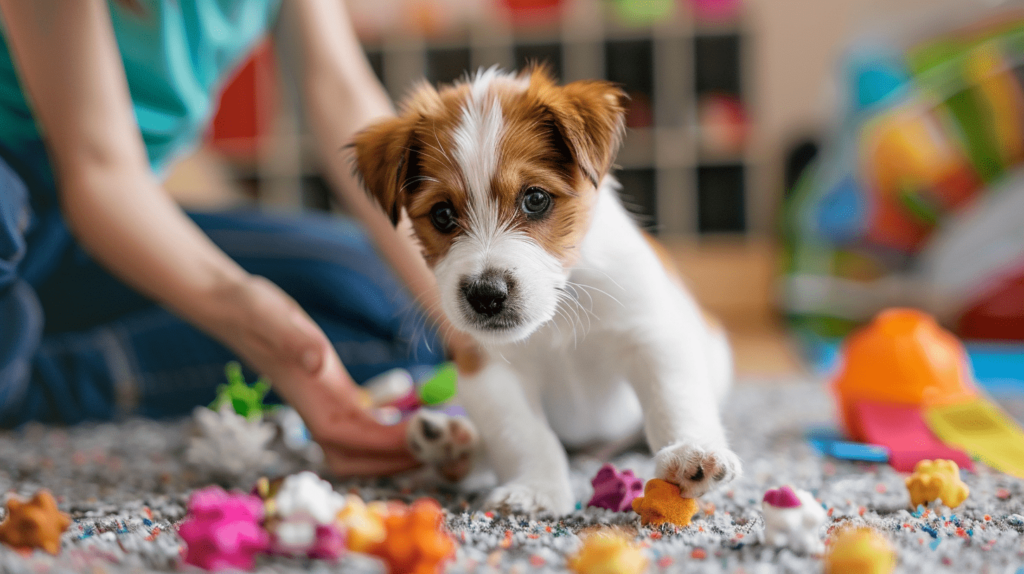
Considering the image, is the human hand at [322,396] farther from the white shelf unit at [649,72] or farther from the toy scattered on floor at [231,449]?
the white shelf unit at [649,72]

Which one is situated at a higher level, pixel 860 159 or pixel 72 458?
pixel 860 159

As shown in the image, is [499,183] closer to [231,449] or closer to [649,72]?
[231,449]

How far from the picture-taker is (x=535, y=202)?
3.91 feet

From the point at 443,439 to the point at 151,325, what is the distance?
113 centimetres

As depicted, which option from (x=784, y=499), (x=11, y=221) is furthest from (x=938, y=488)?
(x=11, y=221)

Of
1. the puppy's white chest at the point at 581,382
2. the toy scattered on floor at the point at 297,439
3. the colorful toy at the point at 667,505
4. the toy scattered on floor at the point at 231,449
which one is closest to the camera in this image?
the colorful toy at the point at 667,505

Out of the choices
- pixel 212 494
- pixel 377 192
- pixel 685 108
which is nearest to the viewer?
pixel 212 494

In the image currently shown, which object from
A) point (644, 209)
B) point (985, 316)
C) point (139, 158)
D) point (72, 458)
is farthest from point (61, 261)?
point (644, 209)

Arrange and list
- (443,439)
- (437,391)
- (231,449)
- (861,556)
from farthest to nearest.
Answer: (437,391)
(231,449)
(443,439)
(861,556)

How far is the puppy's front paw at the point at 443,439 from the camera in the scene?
4.33 ft

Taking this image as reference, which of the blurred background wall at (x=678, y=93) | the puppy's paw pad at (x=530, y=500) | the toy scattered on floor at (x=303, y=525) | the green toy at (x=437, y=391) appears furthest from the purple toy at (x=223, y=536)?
the blurred background wall at (x=678, y=93)

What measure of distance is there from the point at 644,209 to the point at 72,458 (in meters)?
4.38

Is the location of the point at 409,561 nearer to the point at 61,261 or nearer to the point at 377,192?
the point at 377,192

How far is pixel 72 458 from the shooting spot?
1669 mm
